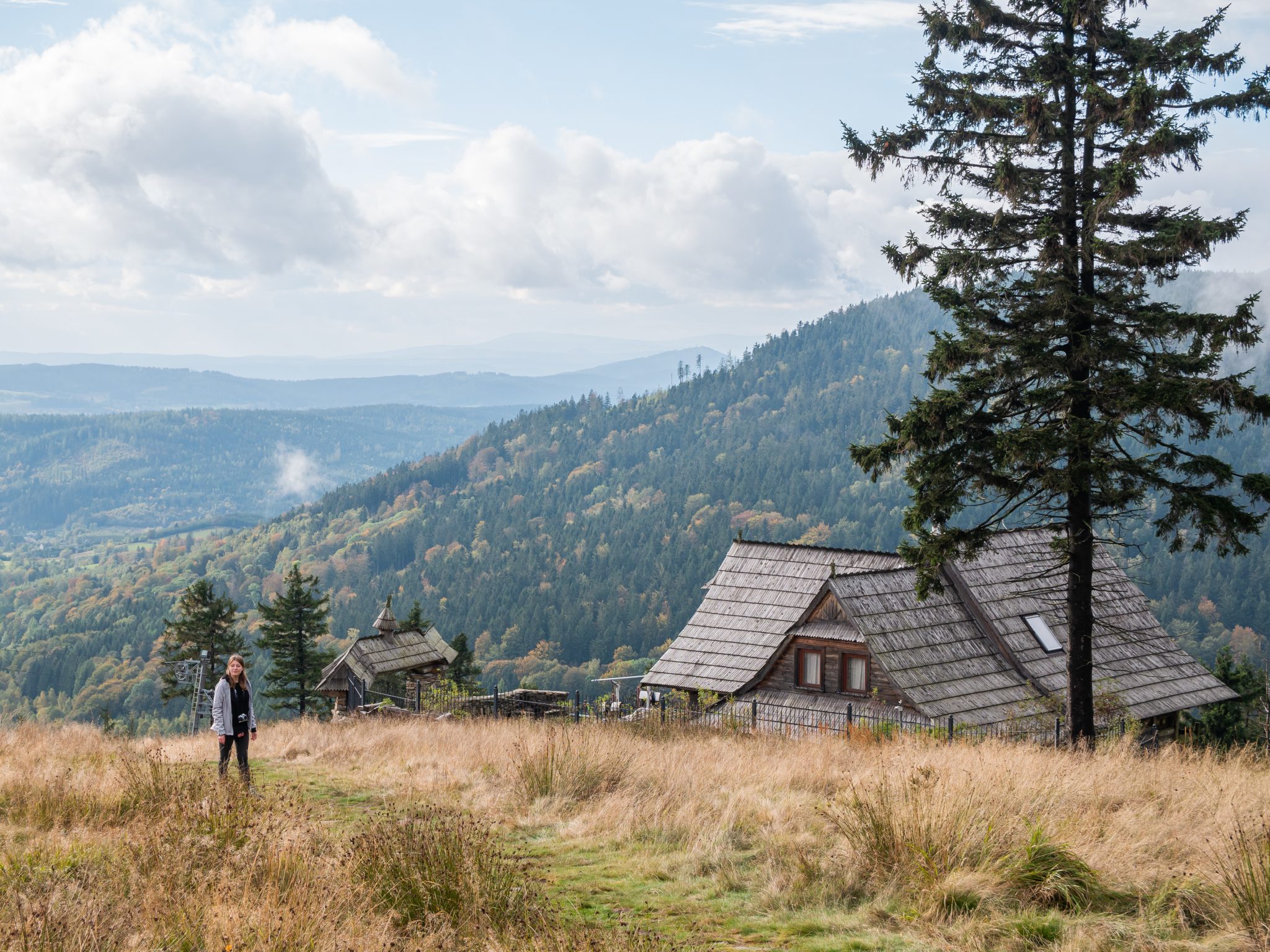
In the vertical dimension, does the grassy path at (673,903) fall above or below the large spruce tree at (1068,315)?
below

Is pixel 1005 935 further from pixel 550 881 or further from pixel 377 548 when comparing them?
pixel 377 548

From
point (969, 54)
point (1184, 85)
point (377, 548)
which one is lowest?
point (377, 548)

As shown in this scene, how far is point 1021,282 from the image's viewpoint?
1501 cm

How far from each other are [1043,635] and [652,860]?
2179cm

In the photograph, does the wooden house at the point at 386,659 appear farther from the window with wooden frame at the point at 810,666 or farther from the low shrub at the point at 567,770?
the low shrub at the point at 567,770

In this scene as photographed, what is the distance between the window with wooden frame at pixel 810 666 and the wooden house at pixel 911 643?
0.11ft

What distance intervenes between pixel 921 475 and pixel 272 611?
41293 millimetres

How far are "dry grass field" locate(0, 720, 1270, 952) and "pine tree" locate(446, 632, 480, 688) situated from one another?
40.9 meters

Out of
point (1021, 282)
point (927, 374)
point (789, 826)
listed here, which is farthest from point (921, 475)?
point (789, 826)

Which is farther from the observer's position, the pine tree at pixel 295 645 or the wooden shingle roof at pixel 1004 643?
the pine tree at pixel 295 645

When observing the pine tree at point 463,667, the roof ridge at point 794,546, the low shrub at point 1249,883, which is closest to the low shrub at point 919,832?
the low shrub at point 1249,883

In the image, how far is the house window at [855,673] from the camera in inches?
932

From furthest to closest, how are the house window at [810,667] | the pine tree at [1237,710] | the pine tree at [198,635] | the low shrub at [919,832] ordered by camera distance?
the pine tree at [198,635], the pine tree at [1237,710], the house window at [810,667], the low shrub at [919,832]

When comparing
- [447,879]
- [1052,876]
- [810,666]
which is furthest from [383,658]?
[1052,876]
